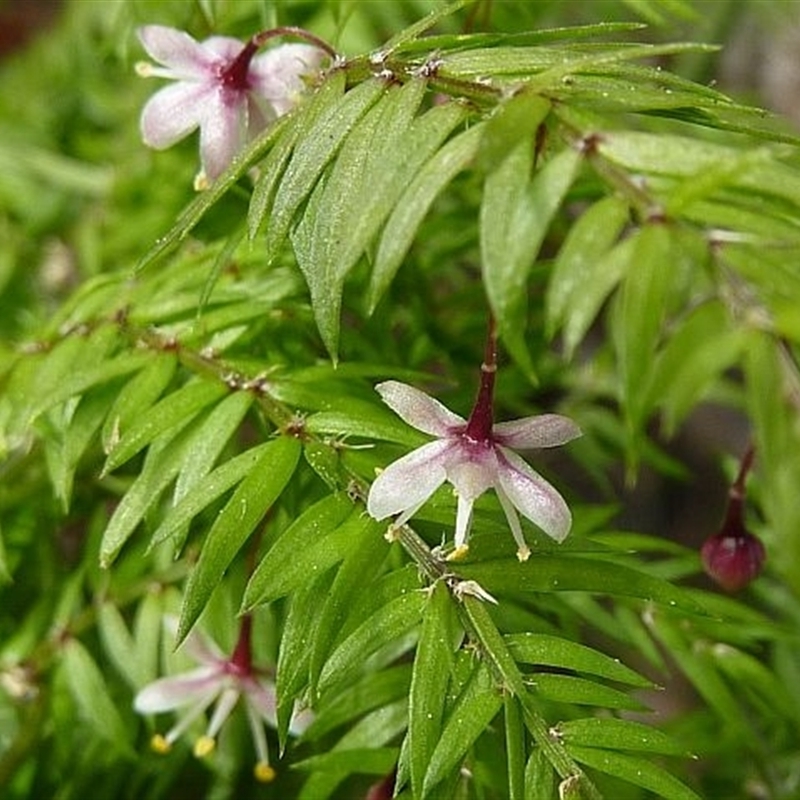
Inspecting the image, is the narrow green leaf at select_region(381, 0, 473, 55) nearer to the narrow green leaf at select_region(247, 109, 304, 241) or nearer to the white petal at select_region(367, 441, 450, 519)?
the narrow green leaf at select_region(247, 109, 304, 241)

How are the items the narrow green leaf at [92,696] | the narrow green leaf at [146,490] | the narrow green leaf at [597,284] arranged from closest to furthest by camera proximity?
the narrow green leaf at [597,284] < the narrow green leaf at [146,490] < the narrow green leaf at [92,696]

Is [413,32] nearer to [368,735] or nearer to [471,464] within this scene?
[471,464]

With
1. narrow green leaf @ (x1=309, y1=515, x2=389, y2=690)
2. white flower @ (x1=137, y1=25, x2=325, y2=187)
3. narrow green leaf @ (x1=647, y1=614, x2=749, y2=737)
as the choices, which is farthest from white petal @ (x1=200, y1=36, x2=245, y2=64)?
narrow green leaf @ (x1=647, y1=614, x2=749, y2=737)

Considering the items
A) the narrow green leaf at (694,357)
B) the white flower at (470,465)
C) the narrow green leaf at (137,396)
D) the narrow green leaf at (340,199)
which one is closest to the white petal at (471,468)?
the white flower at (470,465)

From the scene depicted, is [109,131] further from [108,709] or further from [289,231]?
[289,231]

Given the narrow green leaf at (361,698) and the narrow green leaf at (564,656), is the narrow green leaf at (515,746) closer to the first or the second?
the narrow green leaf at (564,656)

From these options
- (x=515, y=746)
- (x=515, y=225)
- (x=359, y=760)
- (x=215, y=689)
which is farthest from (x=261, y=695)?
(x=515, y=225)
